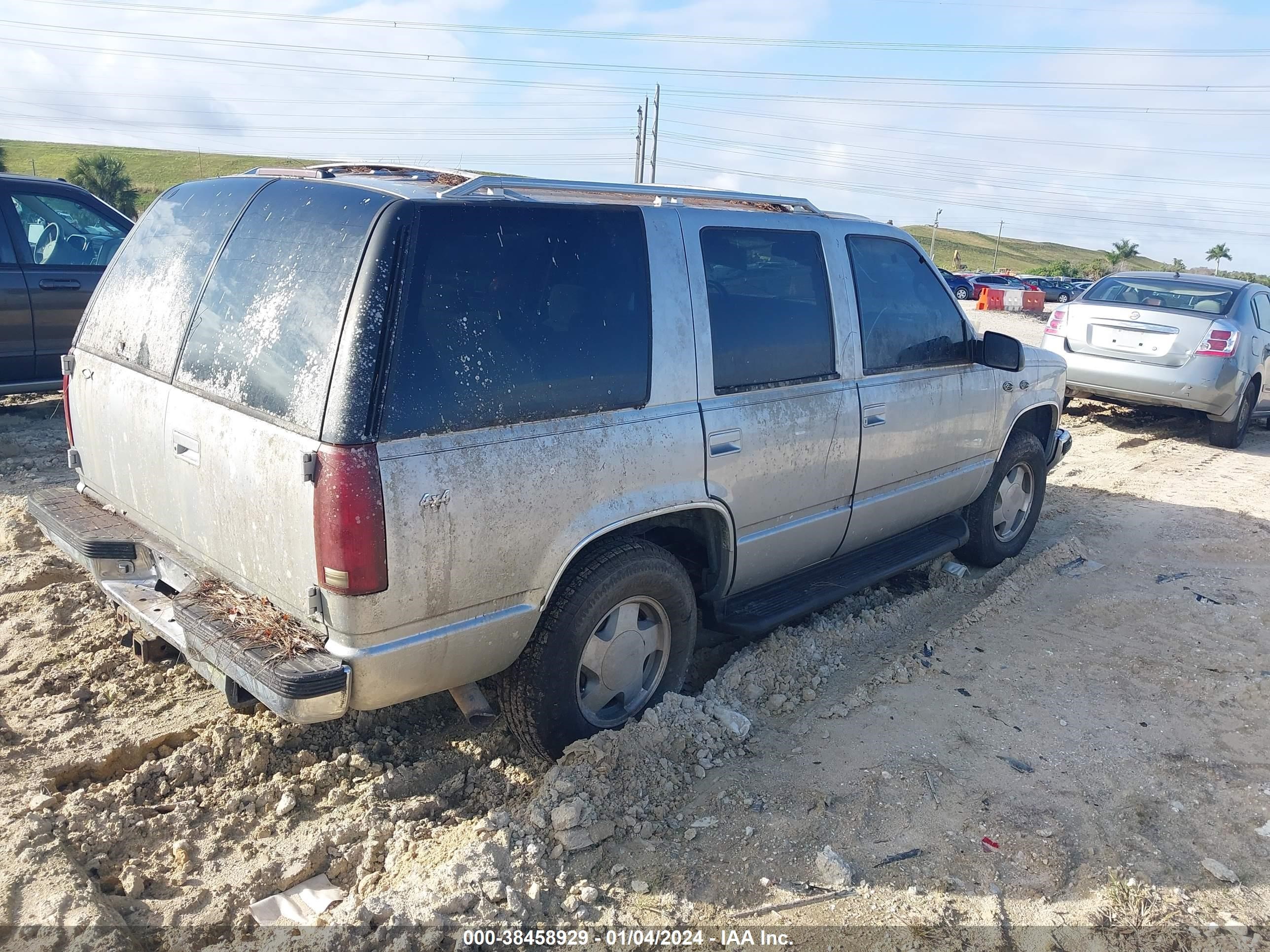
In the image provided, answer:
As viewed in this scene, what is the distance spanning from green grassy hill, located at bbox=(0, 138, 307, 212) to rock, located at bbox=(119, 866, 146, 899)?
6262cm

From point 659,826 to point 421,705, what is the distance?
1.22m

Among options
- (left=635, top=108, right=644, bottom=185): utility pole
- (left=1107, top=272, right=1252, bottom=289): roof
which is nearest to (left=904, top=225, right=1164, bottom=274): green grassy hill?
(left=635, top=108, right=644, bottom=185): utility pole

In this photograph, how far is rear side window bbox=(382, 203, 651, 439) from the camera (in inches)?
110

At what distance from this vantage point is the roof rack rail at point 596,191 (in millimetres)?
A: 3070

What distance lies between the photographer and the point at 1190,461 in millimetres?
9070

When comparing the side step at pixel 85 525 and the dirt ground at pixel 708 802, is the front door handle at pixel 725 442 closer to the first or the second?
the dirt ground at pixel 708 802

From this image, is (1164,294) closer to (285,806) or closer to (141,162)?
(285,806)

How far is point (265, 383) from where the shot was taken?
9.46 feet

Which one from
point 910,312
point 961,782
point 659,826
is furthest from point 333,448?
point 910,312

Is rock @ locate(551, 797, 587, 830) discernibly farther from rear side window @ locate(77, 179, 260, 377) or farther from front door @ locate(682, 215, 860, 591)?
rear side window @ locate(77, 179, 260, 377)

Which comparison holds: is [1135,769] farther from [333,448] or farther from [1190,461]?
[1190,461]

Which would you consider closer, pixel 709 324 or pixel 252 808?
pixel 252 808

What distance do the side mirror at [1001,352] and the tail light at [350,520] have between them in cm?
361

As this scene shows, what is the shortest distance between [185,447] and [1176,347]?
9.47 m
